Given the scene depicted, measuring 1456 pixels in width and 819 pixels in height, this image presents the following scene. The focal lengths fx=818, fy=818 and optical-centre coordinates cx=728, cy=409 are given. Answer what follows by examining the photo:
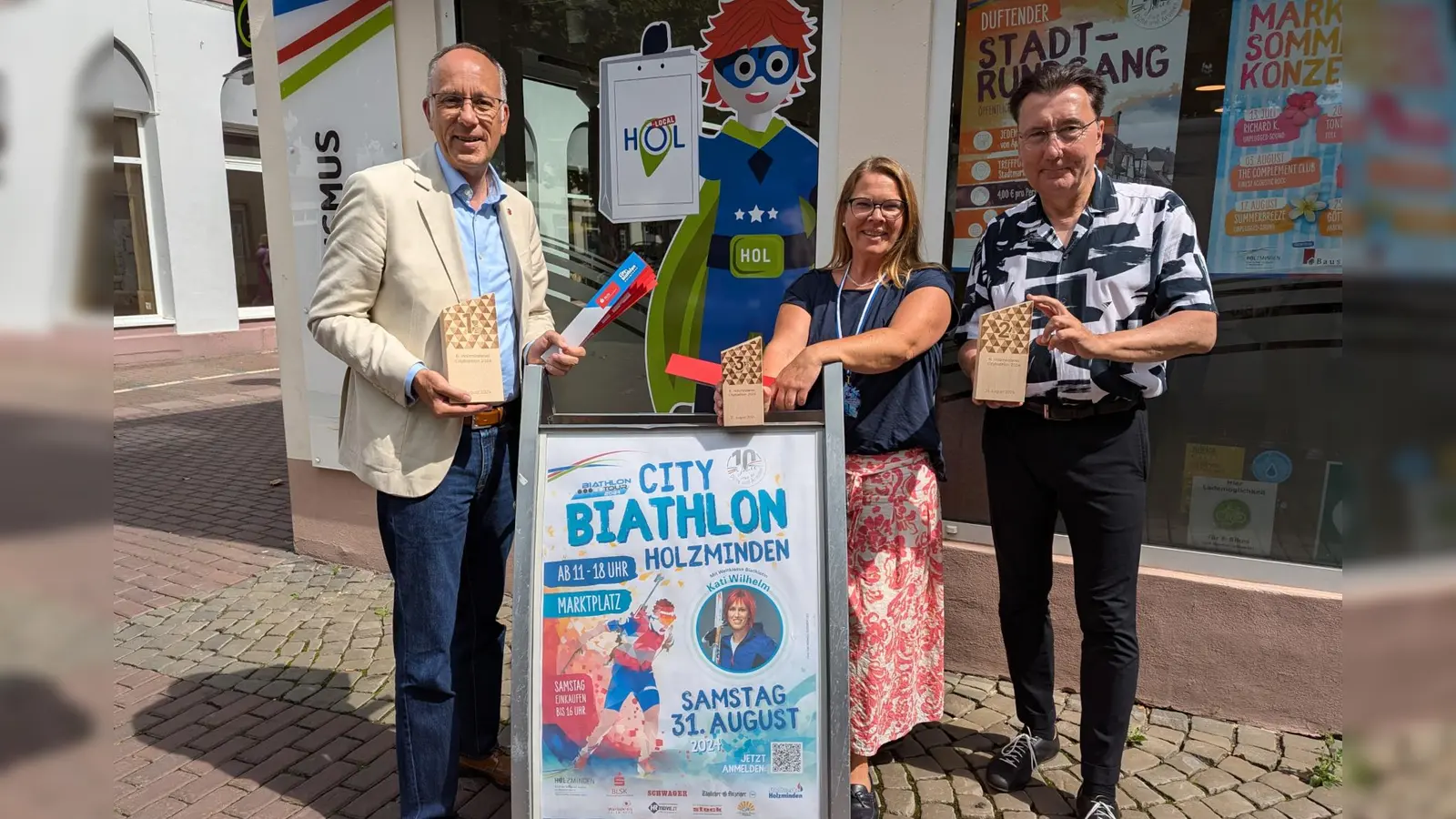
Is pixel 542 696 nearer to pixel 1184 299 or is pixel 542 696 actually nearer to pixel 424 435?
pixel 424 435

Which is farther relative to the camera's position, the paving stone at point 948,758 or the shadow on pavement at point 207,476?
the shadow on pavement at point 207,476

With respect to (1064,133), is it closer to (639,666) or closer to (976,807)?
(639,666)

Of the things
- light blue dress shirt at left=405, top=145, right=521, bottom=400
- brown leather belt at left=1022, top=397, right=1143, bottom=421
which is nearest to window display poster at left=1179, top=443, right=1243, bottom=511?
brown leather belt at left=1022, top=397, right=1143, bottom=421

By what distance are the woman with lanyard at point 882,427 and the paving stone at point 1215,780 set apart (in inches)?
43.6

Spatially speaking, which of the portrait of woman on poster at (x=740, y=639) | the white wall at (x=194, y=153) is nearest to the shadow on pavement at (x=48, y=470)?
the portrait of woman on poster at (x=740, y=639)

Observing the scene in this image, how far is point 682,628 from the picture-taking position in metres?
2.14

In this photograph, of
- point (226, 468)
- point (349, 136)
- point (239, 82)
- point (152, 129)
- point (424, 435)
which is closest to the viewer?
point (424, 435)

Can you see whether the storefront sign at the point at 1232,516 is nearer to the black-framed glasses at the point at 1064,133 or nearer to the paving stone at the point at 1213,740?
the paving stone at the point at 1213,740

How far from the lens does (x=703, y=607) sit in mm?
2141

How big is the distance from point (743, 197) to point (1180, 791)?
286cm

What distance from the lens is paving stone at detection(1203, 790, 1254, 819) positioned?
104 inches

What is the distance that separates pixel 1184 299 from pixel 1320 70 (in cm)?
141

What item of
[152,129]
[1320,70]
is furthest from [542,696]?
[152,129]

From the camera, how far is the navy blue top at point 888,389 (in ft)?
8.00
